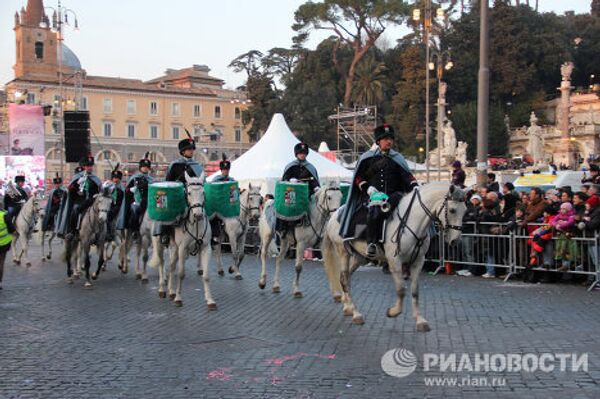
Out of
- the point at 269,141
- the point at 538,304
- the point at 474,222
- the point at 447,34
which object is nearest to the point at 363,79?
the point at 447,34

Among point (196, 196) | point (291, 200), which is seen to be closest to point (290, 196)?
point (291, 200)

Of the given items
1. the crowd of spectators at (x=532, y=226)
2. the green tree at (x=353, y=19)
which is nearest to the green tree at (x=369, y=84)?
the green tree at (x=353, y=19)

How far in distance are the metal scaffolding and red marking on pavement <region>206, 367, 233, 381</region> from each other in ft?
173

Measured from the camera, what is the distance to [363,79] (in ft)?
232

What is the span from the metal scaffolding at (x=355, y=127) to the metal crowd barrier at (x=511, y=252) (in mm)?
43053

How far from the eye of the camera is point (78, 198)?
15461mm

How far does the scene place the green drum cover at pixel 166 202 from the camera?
11539mm

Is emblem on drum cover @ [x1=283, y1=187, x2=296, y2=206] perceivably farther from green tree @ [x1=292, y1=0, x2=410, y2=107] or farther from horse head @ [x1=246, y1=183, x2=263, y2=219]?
green tree @ [x1=292, y1=0, x2=410, y2=107]

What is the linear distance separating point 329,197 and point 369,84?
59.2 m

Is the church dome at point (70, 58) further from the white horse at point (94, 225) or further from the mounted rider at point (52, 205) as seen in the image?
the white horse at point (94, 225)

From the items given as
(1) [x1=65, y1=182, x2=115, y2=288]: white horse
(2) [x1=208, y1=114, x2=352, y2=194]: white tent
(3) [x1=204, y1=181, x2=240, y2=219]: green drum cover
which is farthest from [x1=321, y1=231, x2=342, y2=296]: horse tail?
(2) [x1=208, y1=114, x2=352, y2=194]: white tent

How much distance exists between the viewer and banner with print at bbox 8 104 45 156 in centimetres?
3412

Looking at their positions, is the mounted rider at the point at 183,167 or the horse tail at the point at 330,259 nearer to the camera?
the horse tail at the point at 330,259

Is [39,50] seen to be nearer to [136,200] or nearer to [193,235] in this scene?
[136,200]
